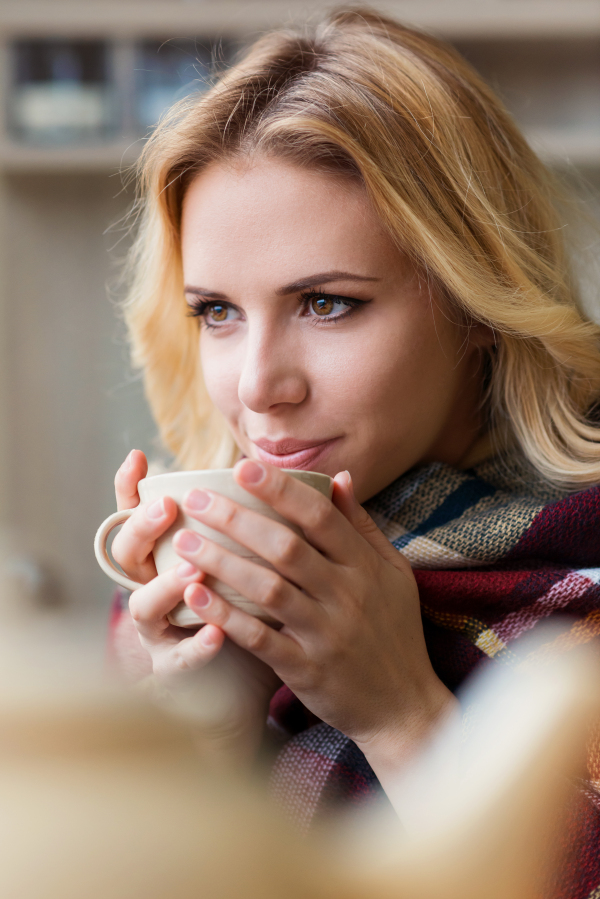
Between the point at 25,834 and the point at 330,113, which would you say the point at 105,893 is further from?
the point at 330,113

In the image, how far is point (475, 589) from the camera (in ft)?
2.01

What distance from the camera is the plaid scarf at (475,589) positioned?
58cm

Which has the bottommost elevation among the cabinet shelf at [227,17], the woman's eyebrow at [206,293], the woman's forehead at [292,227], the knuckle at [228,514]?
the knuckle at [228,514]

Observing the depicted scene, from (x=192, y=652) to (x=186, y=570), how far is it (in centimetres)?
6

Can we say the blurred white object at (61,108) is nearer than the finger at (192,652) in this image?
No

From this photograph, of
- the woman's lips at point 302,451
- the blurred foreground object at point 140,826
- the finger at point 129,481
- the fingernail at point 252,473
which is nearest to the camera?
the blurred foreground object at point 140,826

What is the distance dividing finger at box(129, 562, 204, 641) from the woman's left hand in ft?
0.03

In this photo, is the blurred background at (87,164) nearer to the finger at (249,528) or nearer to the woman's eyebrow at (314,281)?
the woman's eyebrow at (314,281)

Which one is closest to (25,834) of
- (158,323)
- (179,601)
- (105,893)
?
(105,893)

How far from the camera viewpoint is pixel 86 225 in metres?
1.79

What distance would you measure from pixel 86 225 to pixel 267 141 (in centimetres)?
127

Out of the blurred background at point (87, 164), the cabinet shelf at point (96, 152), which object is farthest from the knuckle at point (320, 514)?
the cabinet shelf at point (96, 152)

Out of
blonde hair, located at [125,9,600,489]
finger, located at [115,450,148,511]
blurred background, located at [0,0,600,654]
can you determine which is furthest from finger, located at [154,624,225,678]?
blurred background, located at [0,0,600,654]

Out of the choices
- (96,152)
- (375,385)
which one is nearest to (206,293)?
(375,385)
